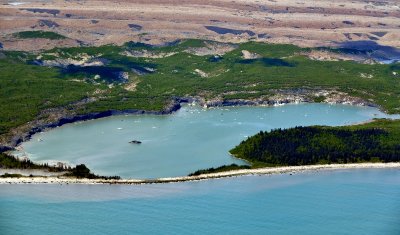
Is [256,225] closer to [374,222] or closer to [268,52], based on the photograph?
[374,222]

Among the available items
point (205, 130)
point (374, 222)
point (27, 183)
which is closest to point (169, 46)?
point (205, 130)

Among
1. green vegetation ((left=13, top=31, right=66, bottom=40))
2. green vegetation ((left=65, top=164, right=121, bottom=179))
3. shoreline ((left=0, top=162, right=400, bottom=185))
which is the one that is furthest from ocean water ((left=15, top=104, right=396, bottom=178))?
green vegetation ((left=13, top=31, right=66, bottom=40))

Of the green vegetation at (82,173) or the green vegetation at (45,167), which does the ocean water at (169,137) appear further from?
the green vegetation at (45,167)

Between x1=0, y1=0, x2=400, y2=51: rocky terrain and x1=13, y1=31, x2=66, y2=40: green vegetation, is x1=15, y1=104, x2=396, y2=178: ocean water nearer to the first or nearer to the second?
x1=13, y1=31, x2=66, y2=40: green vegetation

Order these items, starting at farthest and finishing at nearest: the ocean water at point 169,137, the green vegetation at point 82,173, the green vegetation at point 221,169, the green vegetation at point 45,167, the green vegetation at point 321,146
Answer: the green vegetation at point 321,146
the ocean water at point 169,137
the green vegetation at point 221,169
the green vegetation at point 45,167
the green vegetation at point 82,173

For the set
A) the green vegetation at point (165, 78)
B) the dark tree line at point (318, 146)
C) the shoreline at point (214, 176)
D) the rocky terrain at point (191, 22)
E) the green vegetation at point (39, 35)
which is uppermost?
the rocky terrain at point (191, 22)

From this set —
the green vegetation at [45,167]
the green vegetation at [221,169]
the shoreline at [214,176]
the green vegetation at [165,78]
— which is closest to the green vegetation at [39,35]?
the green vegetation at [165,78]

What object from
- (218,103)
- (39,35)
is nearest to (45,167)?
(218,103)
